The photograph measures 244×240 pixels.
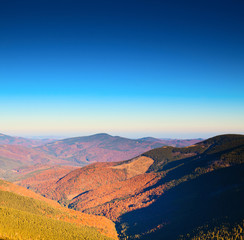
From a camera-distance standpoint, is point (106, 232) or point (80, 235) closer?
point (80, 235)

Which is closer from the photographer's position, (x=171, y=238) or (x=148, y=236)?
(x=171, y=238)

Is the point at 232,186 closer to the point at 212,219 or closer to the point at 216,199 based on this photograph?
the point at 216,199

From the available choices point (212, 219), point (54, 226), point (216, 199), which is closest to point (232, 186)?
point (216, 199)

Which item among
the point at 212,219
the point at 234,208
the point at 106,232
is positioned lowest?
the point at 106,232

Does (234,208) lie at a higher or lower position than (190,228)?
higher

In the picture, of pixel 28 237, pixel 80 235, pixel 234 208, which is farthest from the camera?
pixel 234 208

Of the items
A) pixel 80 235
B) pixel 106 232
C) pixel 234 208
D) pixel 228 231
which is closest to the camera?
pixel 228 231

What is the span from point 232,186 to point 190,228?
60.8 m

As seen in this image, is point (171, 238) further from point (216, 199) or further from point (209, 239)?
point (216, 199)

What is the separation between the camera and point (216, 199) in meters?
195

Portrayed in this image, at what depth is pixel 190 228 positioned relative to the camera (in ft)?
568

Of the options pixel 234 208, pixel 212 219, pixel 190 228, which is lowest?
pixel 190 228

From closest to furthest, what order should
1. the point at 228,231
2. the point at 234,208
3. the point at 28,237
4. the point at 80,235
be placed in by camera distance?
the point at 28,237 < the point at 228,231 < the point at 80,235 < the point at 234,208

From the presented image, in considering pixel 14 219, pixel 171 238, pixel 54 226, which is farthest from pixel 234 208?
pixel 14 219
